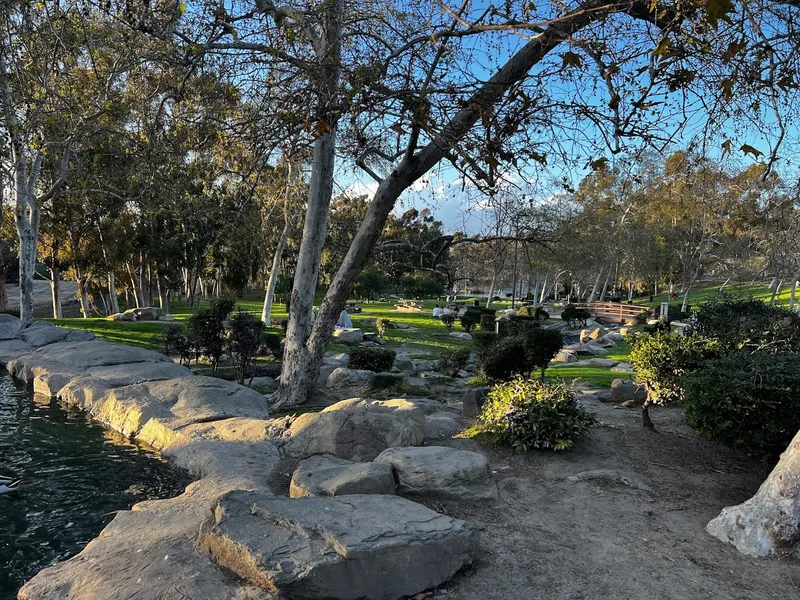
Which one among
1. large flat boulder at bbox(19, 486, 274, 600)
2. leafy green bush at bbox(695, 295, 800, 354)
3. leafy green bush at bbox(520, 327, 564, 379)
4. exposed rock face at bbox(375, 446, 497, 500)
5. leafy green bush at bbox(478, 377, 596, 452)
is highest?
leafy green bush at bbox(695, 295, 800, 354)

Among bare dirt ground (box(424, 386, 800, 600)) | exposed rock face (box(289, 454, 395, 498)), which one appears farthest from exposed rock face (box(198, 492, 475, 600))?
exposed rock face (box(289, 454, 395, 498))

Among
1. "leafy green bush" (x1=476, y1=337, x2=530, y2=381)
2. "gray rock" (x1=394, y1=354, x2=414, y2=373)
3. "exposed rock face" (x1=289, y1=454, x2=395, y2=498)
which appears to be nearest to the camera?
"exposed rock face" (x1=289, y1=454, x2=395, y2=498)

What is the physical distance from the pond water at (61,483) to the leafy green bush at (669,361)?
237 inches

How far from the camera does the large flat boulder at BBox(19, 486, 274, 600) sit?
141 inches

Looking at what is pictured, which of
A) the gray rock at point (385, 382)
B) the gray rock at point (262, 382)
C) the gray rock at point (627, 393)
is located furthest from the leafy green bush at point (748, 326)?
the gray rock at point (262, 382)

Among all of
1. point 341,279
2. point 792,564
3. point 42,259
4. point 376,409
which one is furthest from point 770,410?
point 42,259

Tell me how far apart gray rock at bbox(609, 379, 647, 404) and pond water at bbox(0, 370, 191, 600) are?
7281 millimetres

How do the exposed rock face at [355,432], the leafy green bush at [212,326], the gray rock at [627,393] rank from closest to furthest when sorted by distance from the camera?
1. the exposed rock face at [355,432]
2. the gray rock at [627,393]
3. the leafy green bush at [212,326]

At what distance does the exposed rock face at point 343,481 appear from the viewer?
5062 mm

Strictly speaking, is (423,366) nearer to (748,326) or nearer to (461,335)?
(748,326)

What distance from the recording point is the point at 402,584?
3771 mm

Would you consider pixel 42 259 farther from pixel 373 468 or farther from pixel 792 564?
pixel 792 564

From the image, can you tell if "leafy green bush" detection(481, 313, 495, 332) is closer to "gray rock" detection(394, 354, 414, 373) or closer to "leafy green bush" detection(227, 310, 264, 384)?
"gray rock" detection(394, 354, 414, 373)

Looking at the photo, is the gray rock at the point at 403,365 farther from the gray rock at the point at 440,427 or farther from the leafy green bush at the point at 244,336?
the gray rock at the point at 440,427
